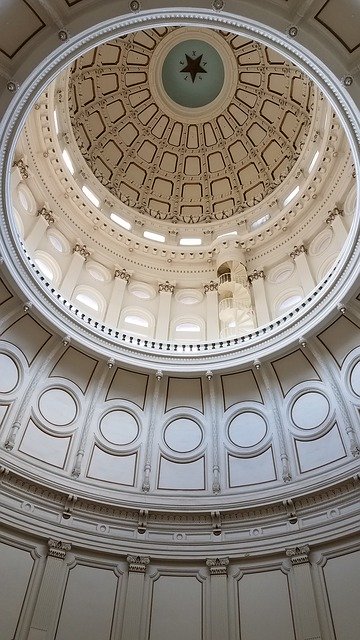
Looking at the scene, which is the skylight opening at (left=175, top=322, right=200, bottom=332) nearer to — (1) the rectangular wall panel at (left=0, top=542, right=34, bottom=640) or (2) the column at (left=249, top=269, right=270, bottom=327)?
(2) the column at (left=249, top=269, right=270, bottom=327)

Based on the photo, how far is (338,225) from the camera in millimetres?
20609

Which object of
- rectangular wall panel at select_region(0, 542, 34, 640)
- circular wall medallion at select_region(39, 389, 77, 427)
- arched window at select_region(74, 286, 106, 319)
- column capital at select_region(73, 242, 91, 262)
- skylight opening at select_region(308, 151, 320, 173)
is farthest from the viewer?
skylight opening at select_region(308, 151, 320, 173)

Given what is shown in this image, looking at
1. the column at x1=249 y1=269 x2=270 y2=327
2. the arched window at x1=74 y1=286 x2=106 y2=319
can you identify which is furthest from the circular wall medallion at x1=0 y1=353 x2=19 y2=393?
the column at x1=249 y1=269 x2=270 y2=327

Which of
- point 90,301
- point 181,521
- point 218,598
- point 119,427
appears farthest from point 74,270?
point 218,598

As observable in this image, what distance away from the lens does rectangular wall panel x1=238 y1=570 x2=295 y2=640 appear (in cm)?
1397

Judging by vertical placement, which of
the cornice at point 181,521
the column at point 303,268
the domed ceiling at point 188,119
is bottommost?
the cornice at point 181,521

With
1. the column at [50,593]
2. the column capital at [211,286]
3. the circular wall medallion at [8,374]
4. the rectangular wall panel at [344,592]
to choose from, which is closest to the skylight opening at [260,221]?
the column capital at [211,286]

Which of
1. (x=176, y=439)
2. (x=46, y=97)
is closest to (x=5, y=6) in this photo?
(x=46, y=97)

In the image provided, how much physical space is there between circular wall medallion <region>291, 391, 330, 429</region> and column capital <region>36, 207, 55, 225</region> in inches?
485

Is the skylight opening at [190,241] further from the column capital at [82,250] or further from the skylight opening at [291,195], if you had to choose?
the column capital at [82,250]

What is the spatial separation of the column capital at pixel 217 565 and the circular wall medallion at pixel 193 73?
22479 mm

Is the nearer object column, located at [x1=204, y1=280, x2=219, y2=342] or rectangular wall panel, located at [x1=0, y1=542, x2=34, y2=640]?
rectangular wall panel, located at [x1=0, y1=542, x2=34, y2=640]

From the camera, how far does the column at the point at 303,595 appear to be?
13.5 metres

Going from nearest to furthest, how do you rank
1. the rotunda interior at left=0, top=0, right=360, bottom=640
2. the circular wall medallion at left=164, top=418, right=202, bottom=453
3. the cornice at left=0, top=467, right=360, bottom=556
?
the rotunda interior at left=0, top=0, right=360, bottom=640 → the cornice at left=0, top=467, right=360, bottom=556 → the circular wall medallion at left=164, top=418, right=202, bottom=453
